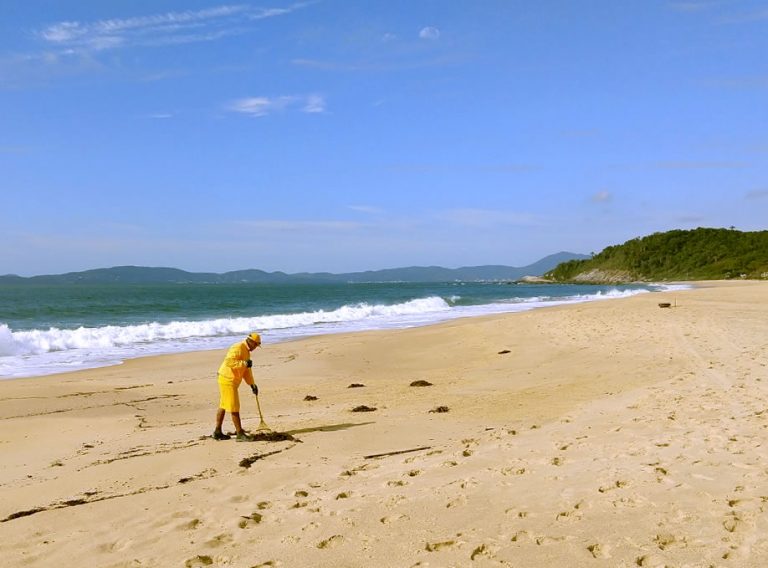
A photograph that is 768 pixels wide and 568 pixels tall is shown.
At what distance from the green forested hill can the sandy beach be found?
8962 centimetres

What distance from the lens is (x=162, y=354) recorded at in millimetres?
19703

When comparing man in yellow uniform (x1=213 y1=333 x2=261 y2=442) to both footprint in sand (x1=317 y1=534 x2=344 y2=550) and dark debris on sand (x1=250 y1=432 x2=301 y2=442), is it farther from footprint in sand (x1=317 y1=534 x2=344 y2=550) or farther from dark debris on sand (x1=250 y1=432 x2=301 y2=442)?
footprint in sand (x1=317 y1=534 x2=344 y2=550)

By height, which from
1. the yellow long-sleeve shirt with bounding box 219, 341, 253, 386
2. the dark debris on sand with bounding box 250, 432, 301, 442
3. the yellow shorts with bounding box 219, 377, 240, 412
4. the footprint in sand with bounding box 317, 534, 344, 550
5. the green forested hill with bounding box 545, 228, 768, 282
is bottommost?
the dark debris on sand with bounding box 250, 432, 301, 442

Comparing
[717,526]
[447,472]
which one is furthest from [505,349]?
[717,526]

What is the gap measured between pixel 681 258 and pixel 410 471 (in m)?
126

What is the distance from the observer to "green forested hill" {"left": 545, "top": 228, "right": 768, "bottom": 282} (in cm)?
9975

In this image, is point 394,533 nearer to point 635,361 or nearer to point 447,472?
point 447,472

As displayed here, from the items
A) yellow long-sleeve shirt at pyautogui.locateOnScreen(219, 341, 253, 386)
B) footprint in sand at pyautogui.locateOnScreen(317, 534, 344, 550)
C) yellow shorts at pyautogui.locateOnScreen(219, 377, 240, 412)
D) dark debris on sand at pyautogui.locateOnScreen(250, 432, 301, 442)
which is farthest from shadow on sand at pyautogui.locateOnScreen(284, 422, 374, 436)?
footprint in sand at pyautogui.locateOnScreen(317, 534, 344, 550)

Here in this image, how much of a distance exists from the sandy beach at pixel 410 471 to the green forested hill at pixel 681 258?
89623 millimetres

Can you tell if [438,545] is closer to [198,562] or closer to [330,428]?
[198,562]

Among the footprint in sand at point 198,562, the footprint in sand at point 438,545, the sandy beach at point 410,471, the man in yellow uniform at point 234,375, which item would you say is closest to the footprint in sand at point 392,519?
the sandy beach at point 410,471

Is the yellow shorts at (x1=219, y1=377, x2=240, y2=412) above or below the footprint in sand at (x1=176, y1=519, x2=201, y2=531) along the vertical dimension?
above

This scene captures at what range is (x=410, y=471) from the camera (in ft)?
19.8

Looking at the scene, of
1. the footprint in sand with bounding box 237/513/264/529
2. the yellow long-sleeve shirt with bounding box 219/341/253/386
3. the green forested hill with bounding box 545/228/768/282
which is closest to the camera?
the footprint in sand with bounding box 237/513/264/529
